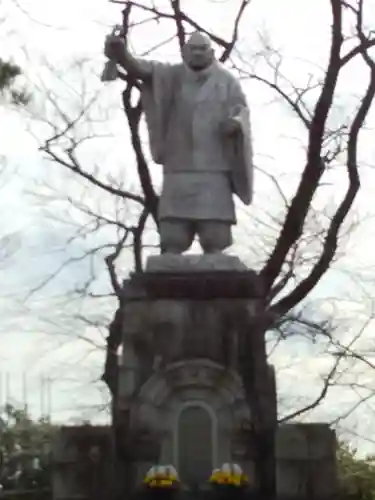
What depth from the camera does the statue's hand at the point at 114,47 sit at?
9.91 m

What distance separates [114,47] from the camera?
9.93 meters

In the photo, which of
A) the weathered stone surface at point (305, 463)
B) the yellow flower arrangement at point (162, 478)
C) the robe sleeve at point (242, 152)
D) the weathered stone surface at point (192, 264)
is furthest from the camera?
the robe sleeve at point (242, 152)

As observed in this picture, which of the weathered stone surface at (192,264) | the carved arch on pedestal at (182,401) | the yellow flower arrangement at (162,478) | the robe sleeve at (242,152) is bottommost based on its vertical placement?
the yellow flower arrangement at (162,478)

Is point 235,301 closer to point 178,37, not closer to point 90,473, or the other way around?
point 90,473

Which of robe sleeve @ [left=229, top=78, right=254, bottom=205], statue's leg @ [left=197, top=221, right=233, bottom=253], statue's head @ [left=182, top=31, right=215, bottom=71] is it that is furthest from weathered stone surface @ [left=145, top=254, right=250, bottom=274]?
statue's head @ [left=182, top=31, right=215, bottom=71]

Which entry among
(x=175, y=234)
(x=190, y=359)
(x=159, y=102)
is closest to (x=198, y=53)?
(x=159, y=102)

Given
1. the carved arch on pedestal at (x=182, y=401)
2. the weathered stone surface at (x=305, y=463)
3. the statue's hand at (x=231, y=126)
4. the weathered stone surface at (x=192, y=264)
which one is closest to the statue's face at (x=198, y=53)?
the statue's hand at (x=231, y=126)

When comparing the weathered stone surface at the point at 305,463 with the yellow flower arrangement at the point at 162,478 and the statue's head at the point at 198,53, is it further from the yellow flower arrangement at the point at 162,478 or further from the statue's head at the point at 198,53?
the statue's head at the point at 198,53

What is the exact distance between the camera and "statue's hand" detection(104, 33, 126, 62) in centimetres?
991

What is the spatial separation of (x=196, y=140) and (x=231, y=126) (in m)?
0.35

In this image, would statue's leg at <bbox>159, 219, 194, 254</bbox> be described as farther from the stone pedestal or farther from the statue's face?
the statue's face

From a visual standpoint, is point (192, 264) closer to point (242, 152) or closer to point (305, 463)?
point (242, 152)

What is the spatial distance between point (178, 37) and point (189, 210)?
5829 millimetres

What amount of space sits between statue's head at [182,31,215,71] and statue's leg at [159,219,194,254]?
1366mm
